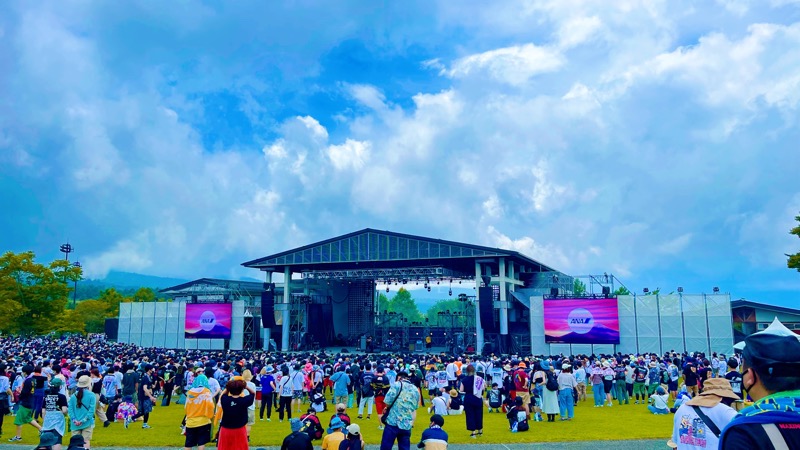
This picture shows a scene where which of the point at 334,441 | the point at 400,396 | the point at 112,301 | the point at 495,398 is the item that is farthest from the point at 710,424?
the point at 112,301

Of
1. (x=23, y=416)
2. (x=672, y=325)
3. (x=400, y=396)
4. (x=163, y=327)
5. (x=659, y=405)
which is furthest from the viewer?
(x=163, y=327)

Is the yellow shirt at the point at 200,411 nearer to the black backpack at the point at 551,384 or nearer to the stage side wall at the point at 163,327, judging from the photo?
the black backpack at the point at 551,384

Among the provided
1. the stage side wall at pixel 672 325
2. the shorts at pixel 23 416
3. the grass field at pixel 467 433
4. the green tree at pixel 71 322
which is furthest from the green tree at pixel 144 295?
the shorts at pixel 23 416

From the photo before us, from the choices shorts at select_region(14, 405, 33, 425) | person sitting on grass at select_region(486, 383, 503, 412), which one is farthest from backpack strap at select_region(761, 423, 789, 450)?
person sitting on grass at select_region(486, 383, 503, 412)

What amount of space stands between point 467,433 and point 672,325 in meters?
22.1

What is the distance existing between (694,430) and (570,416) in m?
10.2

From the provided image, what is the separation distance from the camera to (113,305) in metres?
57.6

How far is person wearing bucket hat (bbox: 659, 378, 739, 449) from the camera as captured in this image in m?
3.66

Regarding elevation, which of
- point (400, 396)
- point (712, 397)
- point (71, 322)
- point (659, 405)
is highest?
point (71, 322)

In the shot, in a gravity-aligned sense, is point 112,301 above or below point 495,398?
above

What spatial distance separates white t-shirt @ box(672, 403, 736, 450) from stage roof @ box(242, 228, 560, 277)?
3098 cm

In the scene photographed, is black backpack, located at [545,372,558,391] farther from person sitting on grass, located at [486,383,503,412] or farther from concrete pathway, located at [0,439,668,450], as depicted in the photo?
concrete pathway, located at [0,439,668,450]

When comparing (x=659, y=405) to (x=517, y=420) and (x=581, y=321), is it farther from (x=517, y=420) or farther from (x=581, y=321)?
(x=581, y=321)

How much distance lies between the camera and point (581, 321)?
30594 millimetres
